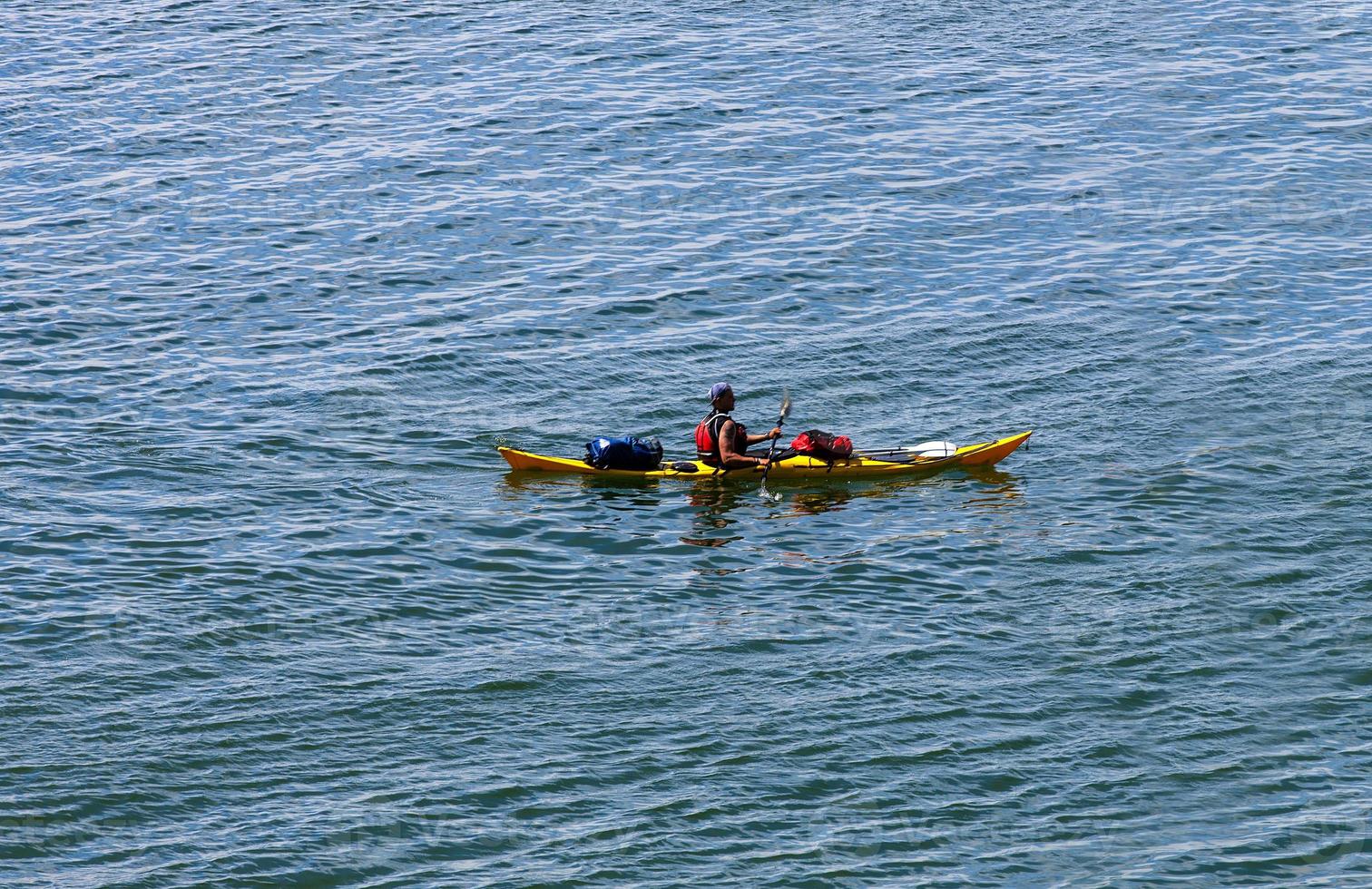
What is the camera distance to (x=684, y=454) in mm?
21719

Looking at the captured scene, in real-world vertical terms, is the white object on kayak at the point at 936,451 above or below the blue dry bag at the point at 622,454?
below

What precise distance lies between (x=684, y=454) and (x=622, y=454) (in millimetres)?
1337

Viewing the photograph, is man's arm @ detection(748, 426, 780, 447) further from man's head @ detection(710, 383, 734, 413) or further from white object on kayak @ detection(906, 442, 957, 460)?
white object on kayak @ detection(906, 442, 957, 460)

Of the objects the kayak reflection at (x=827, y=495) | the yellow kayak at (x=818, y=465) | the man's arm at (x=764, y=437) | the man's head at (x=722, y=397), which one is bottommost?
the kayak reflection at (x=827, y=495)

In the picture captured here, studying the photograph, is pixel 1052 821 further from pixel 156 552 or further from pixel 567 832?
pixel 156 552

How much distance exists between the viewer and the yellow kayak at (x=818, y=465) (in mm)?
20641

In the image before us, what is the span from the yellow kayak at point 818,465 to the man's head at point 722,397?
82cm

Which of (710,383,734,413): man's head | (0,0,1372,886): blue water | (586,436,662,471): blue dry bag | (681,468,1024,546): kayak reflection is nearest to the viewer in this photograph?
(0,0,1372,886): blue water

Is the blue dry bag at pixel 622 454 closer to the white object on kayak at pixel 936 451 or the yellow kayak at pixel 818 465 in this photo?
the yellow kayak at pixel 818 465

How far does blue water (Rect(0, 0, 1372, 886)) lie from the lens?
14.0m

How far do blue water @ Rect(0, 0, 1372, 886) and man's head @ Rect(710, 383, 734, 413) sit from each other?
1090mm

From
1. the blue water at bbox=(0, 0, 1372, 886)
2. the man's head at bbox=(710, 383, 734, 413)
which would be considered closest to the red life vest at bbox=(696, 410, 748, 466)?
the man's head at bbox=(710, 383, 734, 413)

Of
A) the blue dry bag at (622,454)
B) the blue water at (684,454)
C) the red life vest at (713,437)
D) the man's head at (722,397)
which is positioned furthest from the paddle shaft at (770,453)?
the blue dry bag at (622,454)

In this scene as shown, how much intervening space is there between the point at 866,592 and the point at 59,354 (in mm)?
13888
